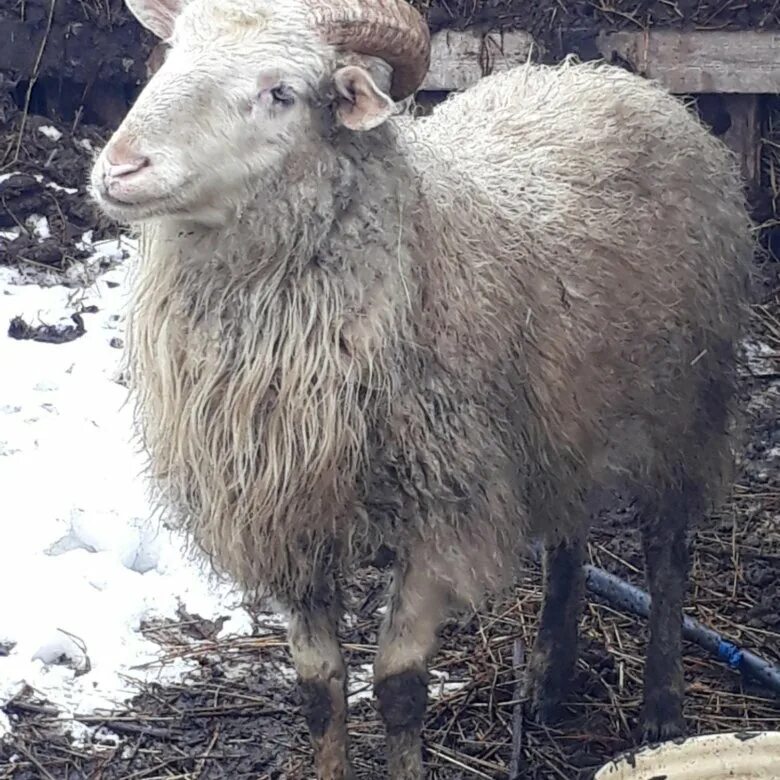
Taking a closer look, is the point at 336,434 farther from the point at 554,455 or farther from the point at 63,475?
the point at 63,475

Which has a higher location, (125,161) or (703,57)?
(703,57)

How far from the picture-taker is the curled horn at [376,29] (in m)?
2.96

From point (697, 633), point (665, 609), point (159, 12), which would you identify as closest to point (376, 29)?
point (159, 12)

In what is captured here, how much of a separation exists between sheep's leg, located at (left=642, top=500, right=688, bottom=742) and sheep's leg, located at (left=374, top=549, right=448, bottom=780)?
95cm

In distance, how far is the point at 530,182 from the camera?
11.8 ft

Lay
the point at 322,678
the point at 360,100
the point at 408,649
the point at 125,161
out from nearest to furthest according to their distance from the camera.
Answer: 1. the point at 125,161
2. the point at 360,100
3. the point at 408,649
4. the point at 322,678

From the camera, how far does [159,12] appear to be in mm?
3223

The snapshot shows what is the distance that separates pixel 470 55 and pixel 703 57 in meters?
1.03

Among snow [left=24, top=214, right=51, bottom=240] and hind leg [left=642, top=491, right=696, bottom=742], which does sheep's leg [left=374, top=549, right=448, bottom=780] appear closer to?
hind leg [left=642, top=491, right=696, bottom=742]

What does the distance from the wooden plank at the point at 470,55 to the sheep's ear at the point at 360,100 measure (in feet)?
12.4

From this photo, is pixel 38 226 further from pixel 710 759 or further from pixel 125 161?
pixel 710 759

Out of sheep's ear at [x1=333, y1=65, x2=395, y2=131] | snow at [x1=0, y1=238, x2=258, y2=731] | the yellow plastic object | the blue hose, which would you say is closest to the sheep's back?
sheep's ear at [x1=333, y1=65, x2=395, y2=131]

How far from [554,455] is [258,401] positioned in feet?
2.60

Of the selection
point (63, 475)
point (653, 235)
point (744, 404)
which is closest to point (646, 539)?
point (744, 404)
